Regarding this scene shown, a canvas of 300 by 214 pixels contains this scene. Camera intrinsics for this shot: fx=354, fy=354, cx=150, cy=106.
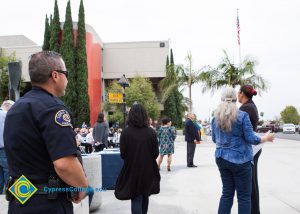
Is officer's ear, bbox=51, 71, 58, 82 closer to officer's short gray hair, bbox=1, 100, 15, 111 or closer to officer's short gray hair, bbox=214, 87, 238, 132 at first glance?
officer's short gray hair, bbox=214, 87, 238, 132

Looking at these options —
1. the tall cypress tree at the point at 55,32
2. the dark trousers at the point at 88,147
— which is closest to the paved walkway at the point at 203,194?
the dark trousers at the point at 88,147

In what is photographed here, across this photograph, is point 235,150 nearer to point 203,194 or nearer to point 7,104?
point 203,194

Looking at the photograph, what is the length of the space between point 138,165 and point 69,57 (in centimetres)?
3172

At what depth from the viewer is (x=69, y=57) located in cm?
3462

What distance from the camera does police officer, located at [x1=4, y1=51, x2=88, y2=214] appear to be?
2037 mm

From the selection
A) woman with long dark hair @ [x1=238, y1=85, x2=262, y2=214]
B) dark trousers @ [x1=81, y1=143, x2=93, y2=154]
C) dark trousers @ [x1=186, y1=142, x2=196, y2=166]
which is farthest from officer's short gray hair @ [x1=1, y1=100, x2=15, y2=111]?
dark trousers @ [x1=81, y1=143, x2=93, y2=154]

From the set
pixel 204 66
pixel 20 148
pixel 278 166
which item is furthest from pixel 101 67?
pixel 20 148

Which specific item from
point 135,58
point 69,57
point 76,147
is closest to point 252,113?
point 76,147

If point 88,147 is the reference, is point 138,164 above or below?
above

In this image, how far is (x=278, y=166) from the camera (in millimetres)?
10977

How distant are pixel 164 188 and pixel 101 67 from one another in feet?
127

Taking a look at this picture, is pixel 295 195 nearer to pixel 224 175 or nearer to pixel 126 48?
pixel 224 175

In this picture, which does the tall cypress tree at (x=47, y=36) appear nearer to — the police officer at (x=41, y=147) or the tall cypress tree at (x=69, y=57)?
the tall cypress tree at (x=69, y=57)

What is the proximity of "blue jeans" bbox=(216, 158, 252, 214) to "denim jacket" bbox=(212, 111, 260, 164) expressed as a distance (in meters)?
0.07
